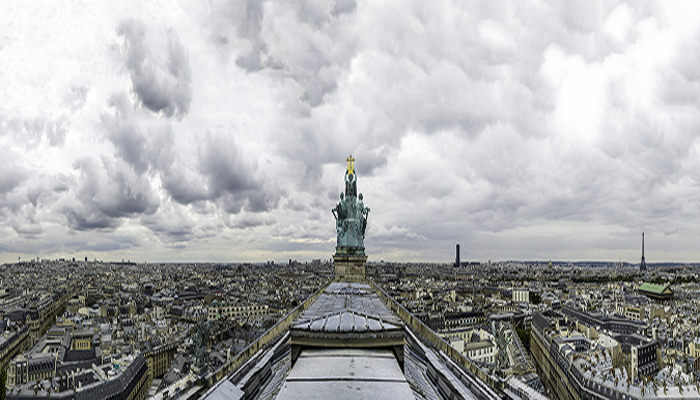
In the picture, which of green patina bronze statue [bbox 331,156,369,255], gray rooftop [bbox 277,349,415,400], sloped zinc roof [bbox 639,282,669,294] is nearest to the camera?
gray rooftop [bbox 277,349,415,400]

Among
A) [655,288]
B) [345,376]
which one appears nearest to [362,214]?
[345,376]

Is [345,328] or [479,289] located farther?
[479,289]

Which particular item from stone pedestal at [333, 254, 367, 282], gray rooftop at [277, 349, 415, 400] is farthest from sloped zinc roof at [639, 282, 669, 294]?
gray rooftop at [277, 349, 415, 400]

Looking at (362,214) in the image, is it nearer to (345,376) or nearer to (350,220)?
(350,220)

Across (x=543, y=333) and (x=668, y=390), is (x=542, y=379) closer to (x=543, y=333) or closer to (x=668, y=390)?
(x=543, y=333)

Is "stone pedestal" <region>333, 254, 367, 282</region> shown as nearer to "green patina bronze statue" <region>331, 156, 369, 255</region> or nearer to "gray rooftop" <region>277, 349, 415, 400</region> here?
"green patina bronze statue" <region>331, 156, 369, 255</region>

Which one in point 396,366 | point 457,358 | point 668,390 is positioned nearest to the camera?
point 396,366

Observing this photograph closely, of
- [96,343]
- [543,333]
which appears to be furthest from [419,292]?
[96,343]
